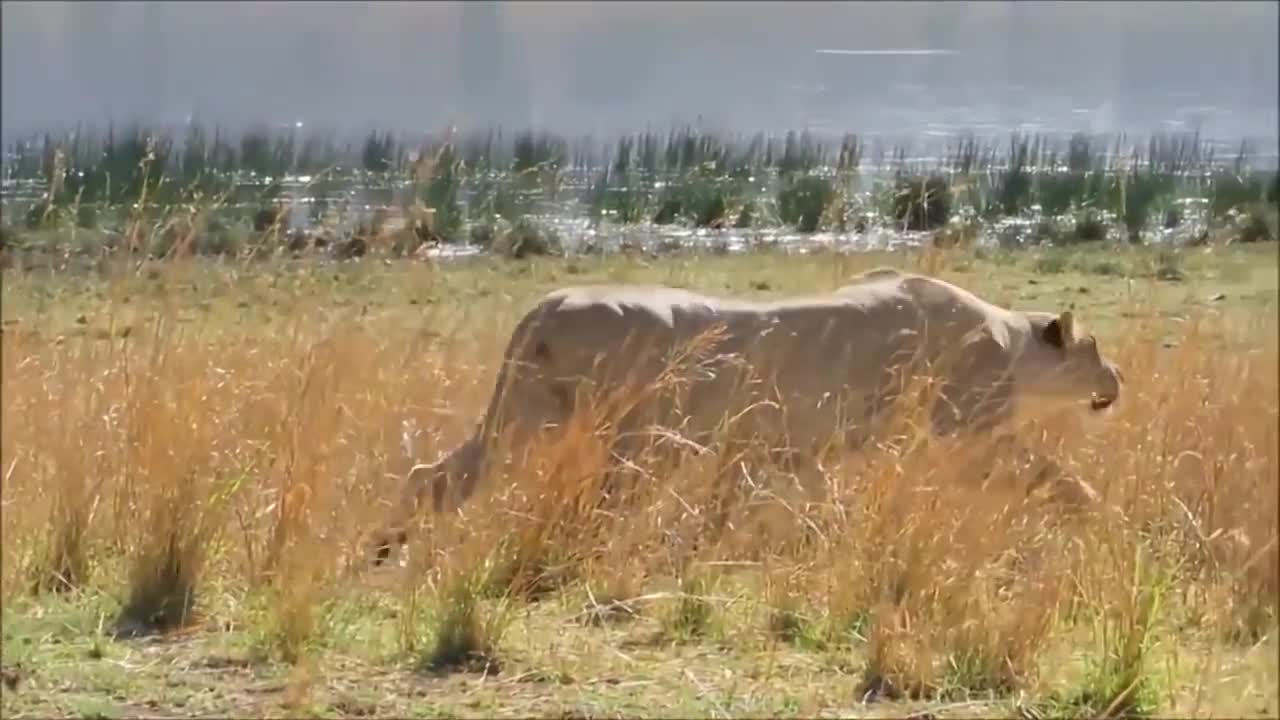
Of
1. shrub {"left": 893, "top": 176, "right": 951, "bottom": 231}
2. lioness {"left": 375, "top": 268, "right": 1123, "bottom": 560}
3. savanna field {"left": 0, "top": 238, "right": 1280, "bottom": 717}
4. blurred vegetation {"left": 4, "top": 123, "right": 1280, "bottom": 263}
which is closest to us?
savanna field {"left": 0, "top": 238, "right": 1280, "bottom": 717}

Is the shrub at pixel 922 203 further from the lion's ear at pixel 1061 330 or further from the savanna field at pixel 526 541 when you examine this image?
the lion's ear at pixel 1061 330

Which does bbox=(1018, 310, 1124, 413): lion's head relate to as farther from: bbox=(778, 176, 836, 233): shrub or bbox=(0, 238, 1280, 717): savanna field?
bbox=(778, 176, 836, 233): shrub

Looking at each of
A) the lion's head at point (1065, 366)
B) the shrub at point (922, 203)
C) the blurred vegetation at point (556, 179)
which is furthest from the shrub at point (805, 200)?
the lion's head at point (1065, 366)

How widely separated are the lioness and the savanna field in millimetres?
129

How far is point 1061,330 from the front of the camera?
421 cm

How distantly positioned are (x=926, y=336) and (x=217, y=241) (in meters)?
1.57

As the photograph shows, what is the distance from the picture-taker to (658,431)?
370 cm

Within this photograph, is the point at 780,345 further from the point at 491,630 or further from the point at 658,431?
the point at 491,630

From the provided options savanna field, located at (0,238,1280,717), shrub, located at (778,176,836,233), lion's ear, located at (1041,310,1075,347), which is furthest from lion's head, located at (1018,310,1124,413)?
shrub, located at (778,176,836,233)

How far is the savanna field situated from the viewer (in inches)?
121

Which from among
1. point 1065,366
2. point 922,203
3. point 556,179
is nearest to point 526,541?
point 556,179

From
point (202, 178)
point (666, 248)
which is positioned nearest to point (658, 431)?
point (666, 248)

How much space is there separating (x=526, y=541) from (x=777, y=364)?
0.87 metres

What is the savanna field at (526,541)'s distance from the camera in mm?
3068
